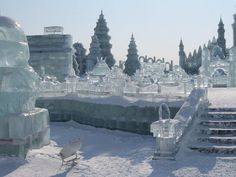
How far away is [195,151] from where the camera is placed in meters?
10.1

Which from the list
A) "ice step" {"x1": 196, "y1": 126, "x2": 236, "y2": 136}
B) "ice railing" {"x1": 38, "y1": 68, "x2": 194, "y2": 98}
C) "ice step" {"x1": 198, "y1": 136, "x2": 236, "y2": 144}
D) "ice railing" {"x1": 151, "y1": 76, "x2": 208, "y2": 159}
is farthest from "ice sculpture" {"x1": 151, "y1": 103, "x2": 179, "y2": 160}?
"ice railing" {"x1": 38, "y1": 68, "x2": 194, "y2": 98}

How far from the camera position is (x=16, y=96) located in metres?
10.7

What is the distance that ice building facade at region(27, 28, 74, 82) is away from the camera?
4844cm

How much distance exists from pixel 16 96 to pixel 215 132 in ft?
17.2

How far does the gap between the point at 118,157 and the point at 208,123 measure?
2.71 metres

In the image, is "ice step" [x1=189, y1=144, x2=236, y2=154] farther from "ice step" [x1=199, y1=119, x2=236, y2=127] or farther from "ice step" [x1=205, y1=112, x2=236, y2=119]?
"ice step" [x1=205, y1=112, x2=236, y2=119]

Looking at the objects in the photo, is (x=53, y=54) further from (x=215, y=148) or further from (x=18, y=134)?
(x=215, y=148)

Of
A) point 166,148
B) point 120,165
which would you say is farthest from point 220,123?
point 120,165

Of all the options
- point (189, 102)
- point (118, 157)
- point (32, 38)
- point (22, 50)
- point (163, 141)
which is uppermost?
point (32, 38)

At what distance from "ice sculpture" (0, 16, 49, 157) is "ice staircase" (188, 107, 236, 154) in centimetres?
412

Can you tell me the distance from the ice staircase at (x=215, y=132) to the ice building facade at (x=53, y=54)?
3713 cm

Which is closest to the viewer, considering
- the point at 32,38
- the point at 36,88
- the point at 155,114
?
the point at 36,88

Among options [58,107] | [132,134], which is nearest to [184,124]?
[132,134]

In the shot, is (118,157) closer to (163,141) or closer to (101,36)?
(163,141)
